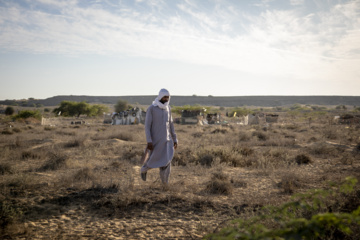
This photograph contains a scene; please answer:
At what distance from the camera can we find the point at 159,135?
5.25 metres

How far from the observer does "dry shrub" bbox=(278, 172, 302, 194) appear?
5203mm

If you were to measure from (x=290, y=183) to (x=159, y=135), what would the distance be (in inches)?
111

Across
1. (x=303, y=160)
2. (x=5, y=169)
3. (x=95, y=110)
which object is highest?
(x=95, y=110)

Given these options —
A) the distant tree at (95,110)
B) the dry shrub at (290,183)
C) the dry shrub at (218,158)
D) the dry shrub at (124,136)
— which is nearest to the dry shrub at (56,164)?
the dry shrub at (218,158)

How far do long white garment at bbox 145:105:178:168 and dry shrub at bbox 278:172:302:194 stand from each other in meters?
2.39

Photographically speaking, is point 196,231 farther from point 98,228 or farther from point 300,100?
point 300,100

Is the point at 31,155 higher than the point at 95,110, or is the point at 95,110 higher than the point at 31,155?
the point at 95,110

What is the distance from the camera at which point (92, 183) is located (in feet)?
17.0

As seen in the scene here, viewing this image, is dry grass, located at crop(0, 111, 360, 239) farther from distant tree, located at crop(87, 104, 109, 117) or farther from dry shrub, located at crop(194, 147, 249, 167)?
distant tree, located at crop(87, 104, 109, 117)

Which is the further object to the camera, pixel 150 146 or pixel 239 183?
pixel 239 183

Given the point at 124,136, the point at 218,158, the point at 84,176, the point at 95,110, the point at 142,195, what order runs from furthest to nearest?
the point at 95,110, the point at 124,136, the point at 218,158, the point at 84,176, the point at 142,195

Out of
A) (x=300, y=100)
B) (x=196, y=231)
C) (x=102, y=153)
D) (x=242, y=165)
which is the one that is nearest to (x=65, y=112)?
(x=102, y=153)

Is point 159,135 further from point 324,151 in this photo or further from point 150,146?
point 324,151

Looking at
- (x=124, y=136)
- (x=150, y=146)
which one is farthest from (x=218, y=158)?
(x=124, y=136)
